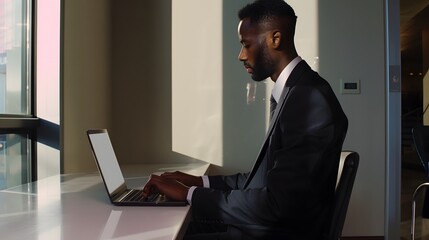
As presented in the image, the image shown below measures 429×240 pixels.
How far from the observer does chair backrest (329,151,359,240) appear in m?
1.07

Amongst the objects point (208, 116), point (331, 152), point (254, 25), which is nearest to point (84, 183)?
point (254, 25)

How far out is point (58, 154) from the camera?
204cm

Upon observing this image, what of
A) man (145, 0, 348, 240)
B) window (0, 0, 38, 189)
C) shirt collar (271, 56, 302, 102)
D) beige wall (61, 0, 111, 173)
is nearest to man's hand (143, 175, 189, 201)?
man (145, 0, 348, 240)

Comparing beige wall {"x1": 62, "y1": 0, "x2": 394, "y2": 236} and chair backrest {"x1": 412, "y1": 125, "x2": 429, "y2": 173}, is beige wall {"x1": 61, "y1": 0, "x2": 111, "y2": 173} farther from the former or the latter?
chair backrest {"x1": 412, "y1": 125, "x2": 429, "y2": 173}

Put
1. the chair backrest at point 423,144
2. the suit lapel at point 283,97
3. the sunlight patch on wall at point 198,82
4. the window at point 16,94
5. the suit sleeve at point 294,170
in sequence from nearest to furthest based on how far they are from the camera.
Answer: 1. the suit sleeve at point 294,170
2. the suit lapel at point 283,97
3. the window at point 16,94
4. the chair backrest at point 423,144
5. the sunlight patch on wall at point 198,82

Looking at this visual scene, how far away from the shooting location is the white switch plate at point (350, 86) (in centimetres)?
292

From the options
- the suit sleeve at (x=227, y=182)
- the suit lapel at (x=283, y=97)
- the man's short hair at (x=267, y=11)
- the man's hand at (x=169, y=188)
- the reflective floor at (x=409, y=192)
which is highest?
the man's short hair at (x=267, y=11)

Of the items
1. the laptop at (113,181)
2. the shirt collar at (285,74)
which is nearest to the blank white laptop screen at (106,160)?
the laptop at (113,181)

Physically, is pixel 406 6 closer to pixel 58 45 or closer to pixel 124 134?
pixel 124 134

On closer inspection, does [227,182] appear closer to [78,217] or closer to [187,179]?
[187,179]

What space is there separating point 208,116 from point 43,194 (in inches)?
62.6

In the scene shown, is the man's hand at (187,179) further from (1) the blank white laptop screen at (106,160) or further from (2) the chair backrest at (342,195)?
(2) the chair backrest at (342,195)

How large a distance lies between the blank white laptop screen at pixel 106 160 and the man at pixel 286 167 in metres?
0.18

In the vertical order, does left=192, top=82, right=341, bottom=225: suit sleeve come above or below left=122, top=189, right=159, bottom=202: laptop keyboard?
above
